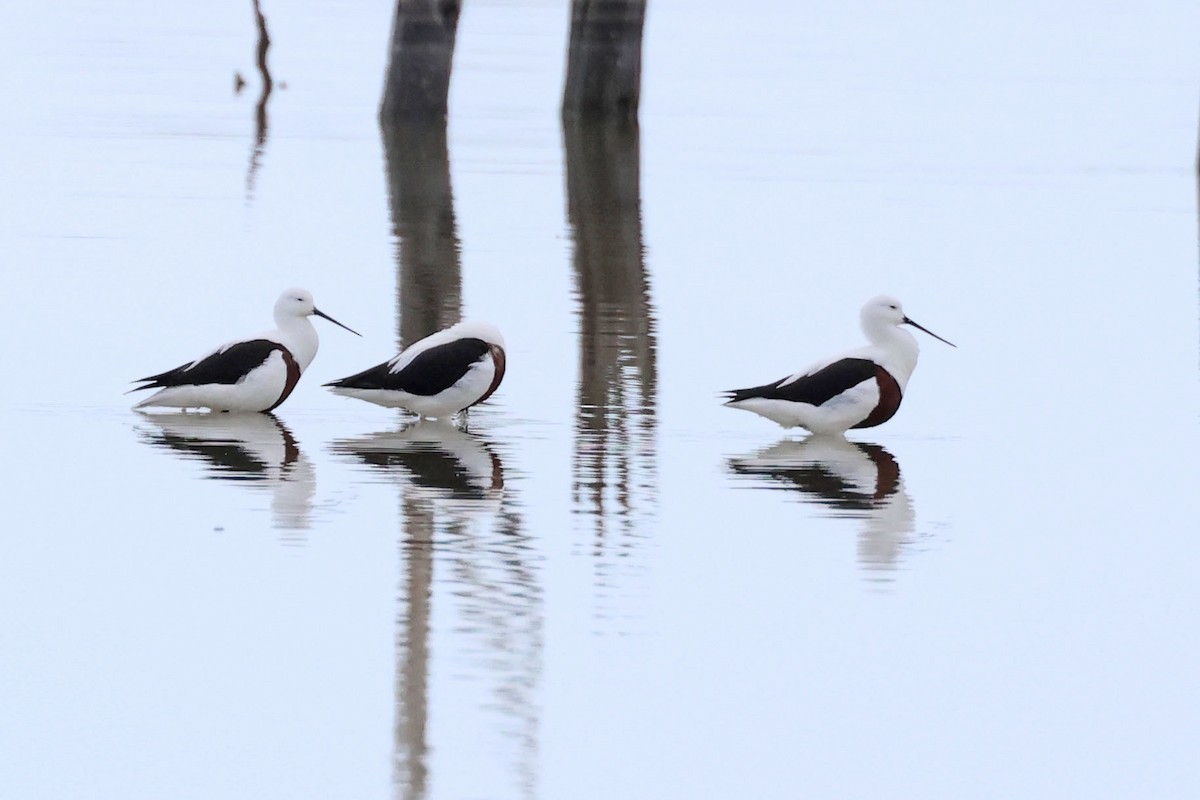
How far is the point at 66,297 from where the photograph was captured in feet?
47.7

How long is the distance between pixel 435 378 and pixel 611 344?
9.44 feet

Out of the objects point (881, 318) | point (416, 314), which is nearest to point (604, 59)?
point (416, 314)

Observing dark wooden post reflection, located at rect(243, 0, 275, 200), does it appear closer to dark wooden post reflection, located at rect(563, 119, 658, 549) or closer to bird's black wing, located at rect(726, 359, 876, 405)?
dark wooden post reflection, located at rect(563, 119, 658, 549)

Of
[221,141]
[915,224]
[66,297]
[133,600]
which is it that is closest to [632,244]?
[915,224]

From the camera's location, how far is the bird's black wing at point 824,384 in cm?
1081

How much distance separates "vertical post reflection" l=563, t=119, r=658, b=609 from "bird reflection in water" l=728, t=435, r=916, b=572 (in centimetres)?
58

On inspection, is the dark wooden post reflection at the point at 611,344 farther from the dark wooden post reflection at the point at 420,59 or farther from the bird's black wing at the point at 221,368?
the dark wooden post reflection at the point at 420,59

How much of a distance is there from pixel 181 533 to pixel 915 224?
1203 centimetres

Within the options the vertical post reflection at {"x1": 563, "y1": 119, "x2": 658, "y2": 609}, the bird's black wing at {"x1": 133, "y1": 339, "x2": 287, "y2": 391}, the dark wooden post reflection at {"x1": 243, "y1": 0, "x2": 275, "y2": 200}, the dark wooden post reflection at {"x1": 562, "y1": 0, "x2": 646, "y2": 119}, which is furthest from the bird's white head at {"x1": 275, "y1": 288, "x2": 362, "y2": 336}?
the dark wooden post reflection at {"x1": 562, "y1": 0, "x2": 646, "y2": 119}

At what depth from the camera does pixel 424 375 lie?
10898mm

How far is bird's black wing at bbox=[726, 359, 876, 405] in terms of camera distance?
10.8 metres

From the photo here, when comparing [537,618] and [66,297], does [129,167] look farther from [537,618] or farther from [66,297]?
[537,618]

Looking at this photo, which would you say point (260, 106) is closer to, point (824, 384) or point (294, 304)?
point (294, 304)

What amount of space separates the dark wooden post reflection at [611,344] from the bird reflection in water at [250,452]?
1.19 meters
